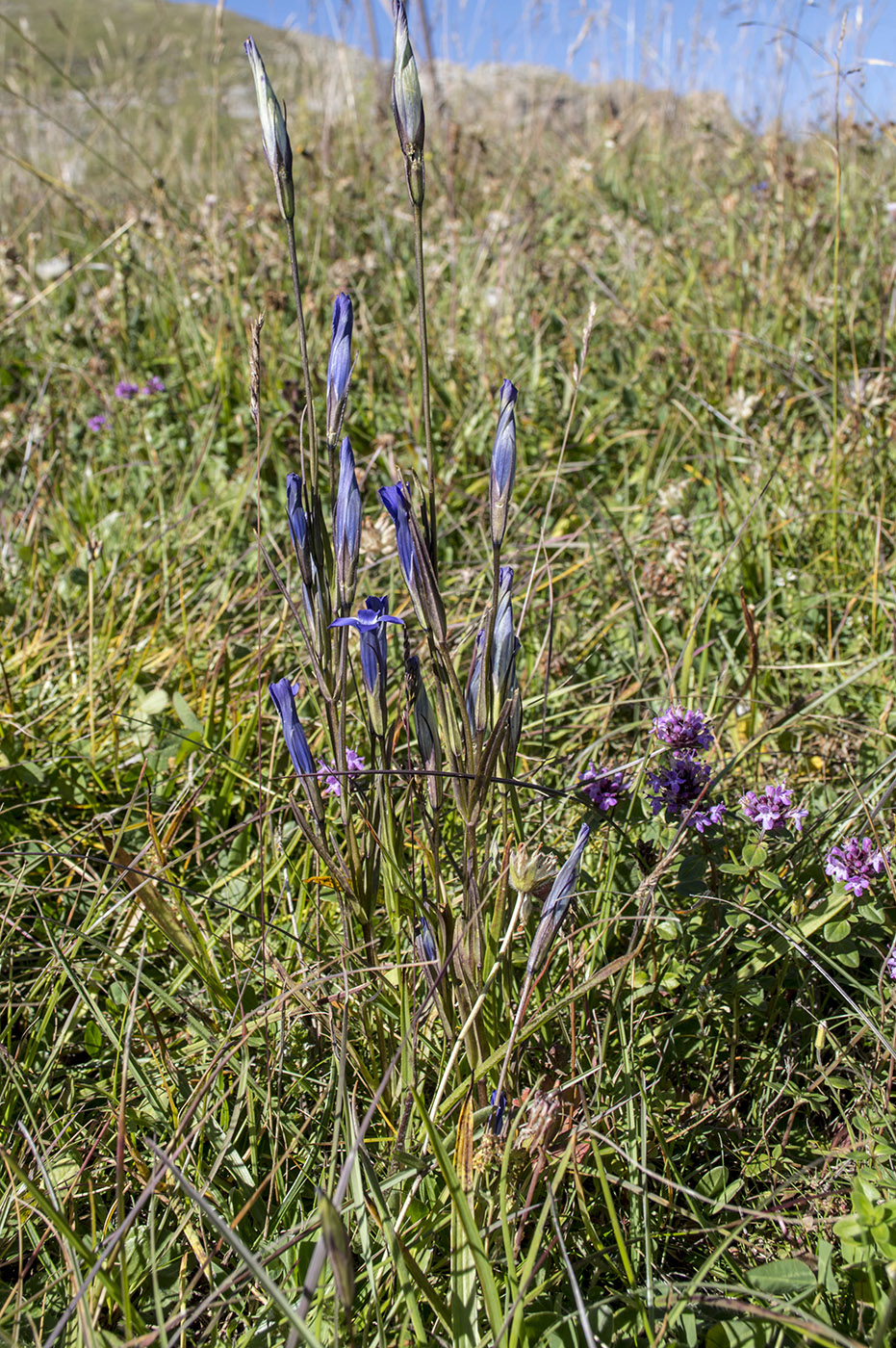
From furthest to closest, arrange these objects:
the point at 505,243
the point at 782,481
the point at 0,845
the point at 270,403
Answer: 1. the point at 505,243
2. the point at 270,403
3. the point at 782,481
4. the point at 0,845

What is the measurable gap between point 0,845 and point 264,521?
48.5 inches

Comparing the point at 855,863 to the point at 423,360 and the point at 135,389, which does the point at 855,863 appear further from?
the point at 135,389

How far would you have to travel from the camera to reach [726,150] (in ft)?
15.7

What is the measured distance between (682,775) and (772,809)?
133 millimetres

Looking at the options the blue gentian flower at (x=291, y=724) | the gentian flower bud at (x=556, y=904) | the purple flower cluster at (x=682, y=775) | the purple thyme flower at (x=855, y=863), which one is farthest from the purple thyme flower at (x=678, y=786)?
the blue gentian flower at (x=291, y=724)

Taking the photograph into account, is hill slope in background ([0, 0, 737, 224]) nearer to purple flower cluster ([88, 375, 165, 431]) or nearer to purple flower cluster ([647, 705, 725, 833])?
purple flower cluster ([88, 375, 165, 431])

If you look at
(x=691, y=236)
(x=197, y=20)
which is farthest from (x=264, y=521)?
(x=197, y=20)

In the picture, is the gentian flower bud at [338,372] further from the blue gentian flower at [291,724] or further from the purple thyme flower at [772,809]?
the purple thyme flower at [772,809]

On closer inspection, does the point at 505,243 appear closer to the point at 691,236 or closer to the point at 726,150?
the point at 691,236

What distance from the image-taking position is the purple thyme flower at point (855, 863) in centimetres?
119

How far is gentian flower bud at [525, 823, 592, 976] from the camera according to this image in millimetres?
997

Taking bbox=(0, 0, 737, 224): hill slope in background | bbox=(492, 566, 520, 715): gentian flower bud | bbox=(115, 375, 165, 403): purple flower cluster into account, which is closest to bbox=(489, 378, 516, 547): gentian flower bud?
bbox=(492, 566, 520, 715): gentian flower bud

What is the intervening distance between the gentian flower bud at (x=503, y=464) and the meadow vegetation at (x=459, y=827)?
0.29ft

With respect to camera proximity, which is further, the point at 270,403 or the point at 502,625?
the point at 270,403
